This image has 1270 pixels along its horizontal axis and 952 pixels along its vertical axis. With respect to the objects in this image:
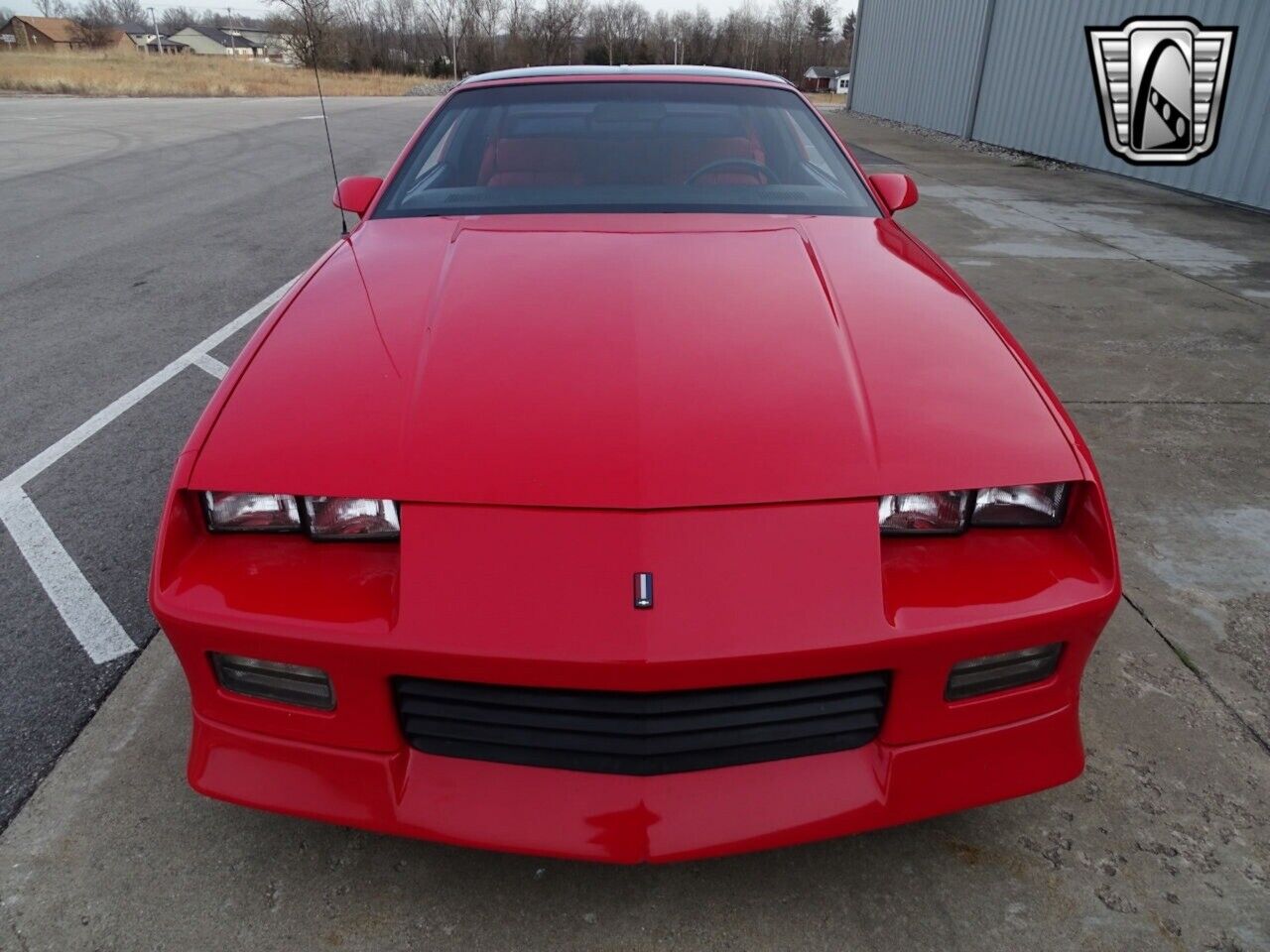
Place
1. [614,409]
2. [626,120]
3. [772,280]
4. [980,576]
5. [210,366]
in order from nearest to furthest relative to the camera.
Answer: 1. [980,576]
2. [614,409]
3. [772,280]
4. [626,120]
5. [210,366]

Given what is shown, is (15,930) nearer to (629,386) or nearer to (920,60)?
(629,386)

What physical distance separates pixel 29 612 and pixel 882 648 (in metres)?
2.29

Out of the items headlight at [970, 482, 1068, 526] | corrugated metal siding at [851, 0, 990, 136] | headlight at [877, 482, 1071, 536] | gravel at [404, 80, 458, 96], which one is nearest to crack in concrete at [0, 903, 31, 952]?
headlight at [877, 482, 1071, 536]

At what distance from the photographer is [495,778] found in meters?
1.41

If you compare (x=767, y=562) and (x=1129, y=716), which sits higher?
(x=767, y=562)

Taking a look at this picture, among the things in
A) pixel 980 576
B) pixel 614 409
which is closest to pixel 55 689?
pixel 614 409

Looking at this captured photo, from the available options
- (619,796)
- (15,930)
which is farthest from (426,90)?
(619,796)

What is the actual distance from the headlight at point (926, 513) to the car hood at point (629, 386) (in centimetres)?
5

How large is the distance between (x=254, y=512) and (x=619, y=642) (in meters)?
0.69

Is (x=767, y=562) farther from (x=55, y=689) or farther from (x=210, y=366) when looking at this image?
(x=210, y=366)

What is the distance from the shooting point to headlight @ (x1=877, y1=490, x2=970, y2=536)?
59.2 inches

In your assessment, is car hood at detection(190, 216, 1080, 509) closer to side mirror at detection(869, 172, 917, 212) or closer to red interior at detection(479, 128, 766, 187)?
red interior at detection(479, 128, 766, 187)

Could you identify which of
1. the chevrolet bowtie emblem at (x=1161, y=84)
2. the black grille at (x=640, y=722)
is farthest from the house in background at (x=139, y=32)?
the black grille at (x=640, y=722)

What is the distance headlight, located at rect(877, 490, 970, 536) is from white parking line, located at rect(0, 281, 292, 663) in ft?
6.34
